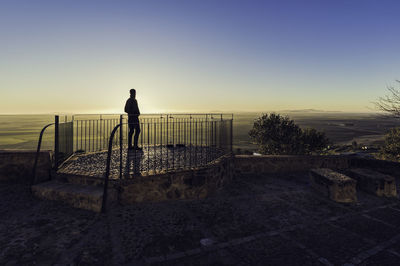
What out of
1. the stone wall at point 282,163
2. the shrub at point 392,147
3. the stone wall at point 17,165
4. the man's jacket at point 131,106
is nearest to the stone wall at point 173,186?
the stone wall at point 282,163

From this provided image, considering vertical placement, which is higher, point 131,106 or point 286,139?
point 131,106

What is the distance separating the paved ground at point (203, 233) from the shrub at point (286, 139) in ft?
70.5

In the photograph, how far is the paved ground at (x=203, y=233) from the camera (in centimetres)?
364

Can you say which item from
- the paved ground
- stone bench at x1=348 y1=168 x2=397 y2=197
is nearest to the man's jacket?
the paved ground

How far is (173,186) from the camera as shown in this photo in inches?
239

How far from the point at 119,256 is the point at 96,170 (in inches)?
134

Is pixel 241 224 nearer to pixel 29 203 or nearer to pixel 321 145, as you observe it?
pixel 29 203

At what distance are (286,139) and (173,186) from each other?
24.0 meters

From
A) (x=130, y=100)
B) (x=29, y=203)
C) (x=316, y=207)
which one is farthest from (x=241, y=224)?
(x=130, y=100)

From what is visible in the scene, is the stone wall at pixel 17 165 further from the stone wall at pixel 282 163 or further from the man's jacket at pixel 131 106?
the stone wall at pixel 282 163

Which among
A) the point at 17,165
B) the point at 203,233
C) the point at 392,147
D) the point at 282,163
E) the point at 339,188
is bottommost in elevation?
the point at 203,233

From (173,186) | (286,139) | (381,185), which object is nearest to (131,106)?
(173,186)

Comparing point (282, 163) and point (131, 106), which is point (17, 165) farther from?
point (282, 163)

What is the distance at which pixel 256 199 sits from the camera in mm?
6426
